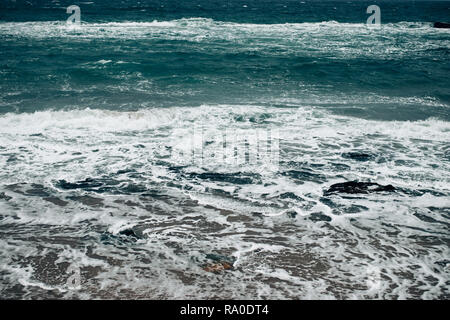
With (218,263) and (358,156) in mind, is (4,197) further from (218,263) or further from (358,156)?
(358,156)

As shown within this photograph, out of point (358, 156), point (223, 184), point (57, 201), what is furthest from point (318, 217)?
point (57, 201)

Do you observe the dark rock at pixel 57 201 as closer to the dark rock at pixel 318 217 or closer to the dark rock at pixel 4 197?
the dark rock at pixel 4 197

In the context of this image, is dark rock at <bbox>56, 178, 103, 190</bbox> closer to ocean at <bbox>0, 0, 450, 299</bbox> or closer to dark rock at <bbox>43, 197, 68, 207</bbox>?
ocean at <bbox>0, 0, 450, 299</bbox>

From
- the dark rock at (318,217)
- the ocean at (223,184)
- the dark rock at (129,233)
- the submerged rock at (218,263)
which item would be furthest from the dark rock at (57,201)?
the dark rock at (318,217)

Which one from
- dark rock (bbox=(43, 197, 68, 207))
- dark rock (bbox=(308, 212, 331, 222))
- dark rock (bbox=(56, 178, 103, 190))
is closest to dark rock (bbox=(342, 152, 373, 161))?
dark rock (bbox=(308, 212, 331, 222))
